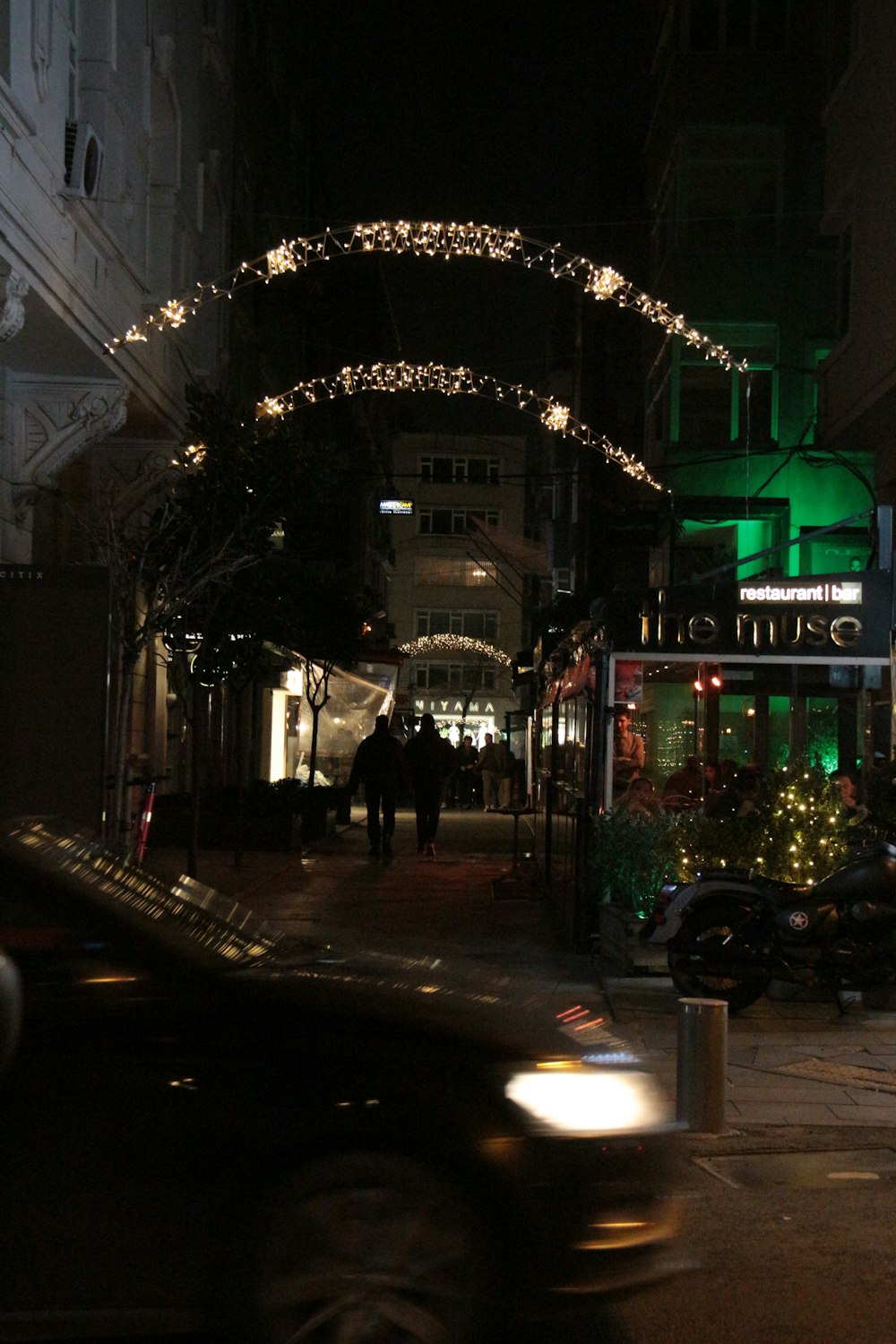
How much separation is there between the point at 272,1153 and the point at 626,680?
11061 millimetres

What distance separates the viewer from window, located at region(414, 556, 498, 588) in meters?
83.1

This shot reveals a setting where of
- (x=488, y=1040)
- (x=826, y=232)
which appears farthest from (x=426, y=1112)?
(x=826, y=232)

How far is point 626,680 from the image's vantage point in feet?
48.3

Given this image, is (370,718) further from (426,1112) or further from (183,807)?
(426,1112)

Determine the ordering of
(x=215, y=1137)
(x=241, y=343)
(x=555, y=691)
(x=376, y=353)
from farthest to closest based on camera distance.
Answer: (x=376, y=353) → (x=241, y=343) → (x=555, y=691) → (x=215, y=1137)

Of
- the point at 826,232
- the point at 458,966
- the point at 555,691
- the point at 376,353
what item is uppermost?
the point at 376,353

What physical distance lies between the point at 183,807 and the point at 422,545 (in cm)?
6301

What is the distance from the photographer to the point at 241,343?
96.2 feet

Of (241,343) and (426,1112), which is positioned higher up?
(241,343)

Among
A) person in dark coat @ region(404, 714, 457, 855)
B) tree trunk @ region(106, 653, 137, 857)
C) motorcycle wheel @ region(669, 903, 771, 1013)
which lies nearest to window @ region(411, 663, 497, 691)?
person in dark coat @ region(404, 714, 457, 855)

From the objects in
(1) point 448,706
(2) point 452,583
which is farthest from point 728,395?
(2) point 452,583

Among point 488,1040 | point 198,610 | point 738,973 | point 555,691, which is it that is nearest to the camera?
point 488,1040

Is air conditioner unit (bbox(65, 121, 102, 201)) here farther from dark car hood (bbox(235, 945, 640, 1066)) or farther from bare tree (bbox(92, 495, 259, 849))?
dark car hood (bbox(235, 945, 640, 1066))

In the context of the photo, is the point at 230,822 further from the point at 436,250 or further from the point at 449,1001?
the point at 449,1001
